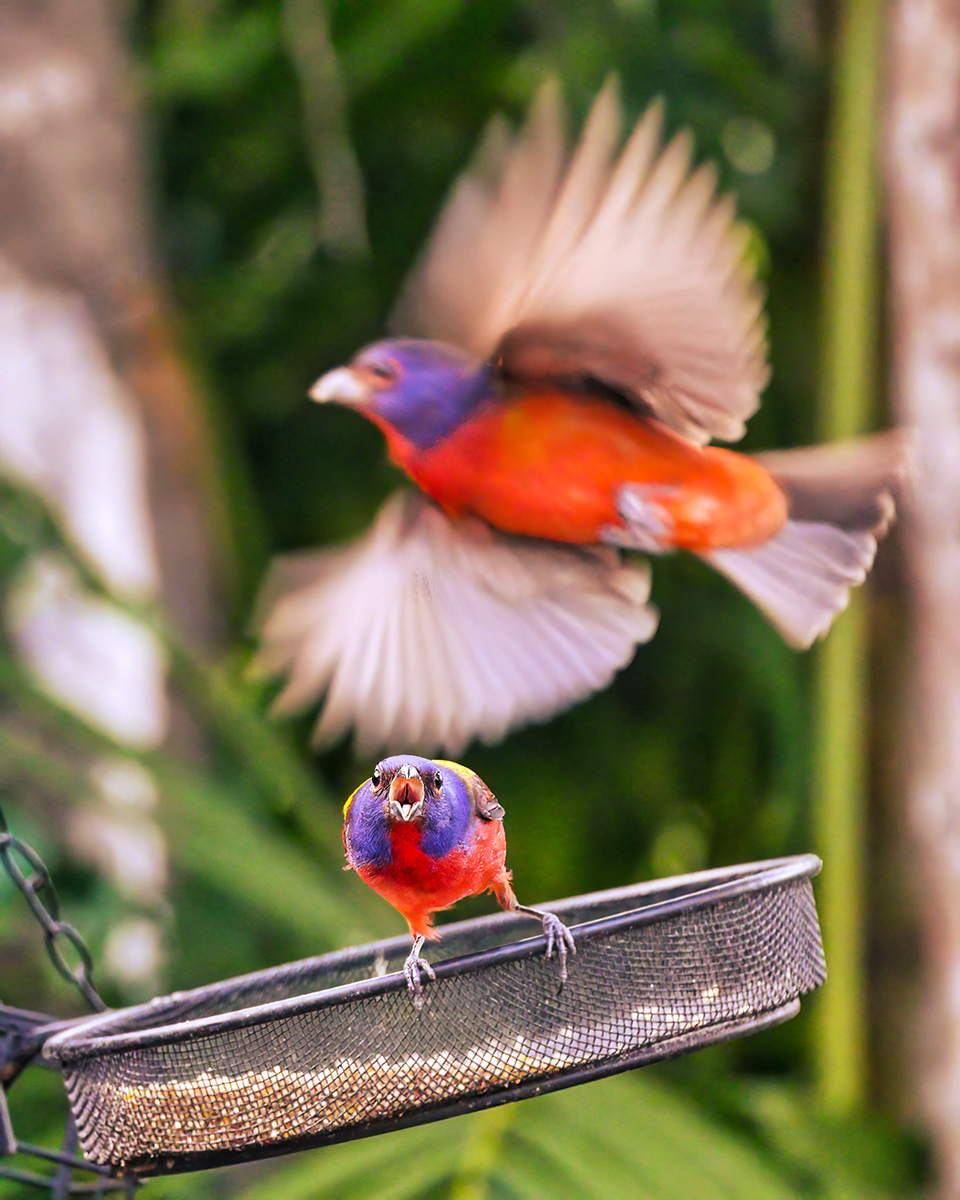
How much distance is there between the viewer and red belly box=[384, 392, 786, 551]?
1.37 meters

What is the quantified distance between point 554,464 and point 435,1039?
0.64 meters

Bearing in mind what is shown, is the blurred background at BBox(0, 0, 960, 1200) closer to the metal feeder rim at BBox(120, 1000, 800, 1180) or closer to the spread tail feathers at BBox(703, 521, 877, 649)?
the metal feeder rim at BBox(120, 1000, 800, 1180)

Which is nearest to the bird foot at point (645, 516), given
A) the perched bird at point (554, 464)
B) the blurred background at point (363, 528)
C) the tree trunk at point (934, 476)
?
the perched bird at point (554, 464)

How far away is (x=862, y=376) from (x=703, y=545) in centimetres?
134

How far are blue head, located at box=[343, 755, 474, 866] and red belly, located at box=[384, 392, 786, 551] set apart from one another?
0.40m

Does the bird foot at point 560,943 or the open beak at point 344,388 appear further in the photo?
the open beak at point 344,388

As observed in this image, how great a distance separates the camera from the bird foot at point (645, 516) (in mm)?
1378

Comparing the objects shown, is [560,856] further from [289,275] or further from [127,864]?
[289,275]

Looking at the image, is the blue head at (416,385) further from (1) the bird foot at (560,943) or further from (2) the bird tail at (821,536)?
(1) the bird foot at (560,943)

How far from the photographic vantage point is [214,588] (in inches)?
124

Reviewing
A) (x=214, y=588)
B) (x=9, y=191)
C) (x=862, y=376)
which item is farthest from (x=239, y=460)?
(x=862, y=376)

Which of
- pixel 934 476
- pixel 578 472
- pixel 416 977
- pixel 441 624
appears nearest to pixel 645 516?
pixel 578 472

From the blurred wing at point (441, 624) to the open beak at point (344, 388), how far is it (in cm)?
26

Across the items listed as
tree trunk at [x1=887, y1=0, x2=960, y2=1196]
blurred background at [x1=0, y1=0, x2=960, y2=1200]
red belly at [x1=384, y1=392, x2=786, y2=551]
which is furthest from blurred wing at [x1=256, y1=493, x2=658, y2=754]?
tree trunk at [x1=887, y1=0, x2=960, y2=1196]
